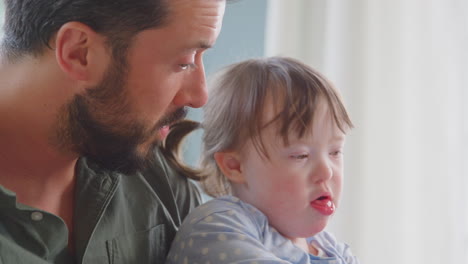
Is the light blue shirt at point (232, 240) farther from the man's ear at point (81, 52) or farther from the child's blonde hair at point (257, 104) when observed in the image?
the man's ear at point (81, 52)

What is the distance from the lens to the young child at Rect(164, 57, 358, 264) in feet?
4.25

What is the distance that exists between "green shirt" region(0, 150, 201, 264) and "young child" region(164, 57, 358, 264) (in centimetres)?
9

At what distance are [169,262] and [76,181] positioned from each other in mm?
242

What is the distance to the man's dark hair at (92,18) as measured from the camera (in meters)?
1.23

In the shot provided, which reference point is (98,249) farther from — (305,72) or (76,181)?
(305,72)

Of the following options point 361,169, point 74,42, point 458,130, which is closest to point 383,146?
point 361,169

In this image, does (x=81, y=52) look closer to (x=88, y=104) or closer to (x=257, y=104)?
(x=88, y=104)

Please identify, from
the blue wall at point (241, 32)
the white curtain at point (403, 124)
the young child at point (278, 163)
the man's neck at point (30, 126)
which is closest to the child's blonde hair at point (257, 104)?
the young child at point (278, 163)

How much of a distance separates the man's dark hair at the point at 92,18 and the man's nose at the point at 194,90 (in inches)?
4.7

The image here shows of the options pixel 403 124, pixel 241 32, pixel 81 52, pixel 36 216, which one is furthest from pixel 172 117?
pixel 241 32

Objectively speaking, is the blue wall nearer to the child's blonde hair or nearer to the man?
the child's blonde hair

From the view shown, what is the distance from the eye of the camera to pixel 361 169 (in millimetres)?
2152

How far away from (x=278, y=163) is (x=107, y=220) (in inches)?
13.6

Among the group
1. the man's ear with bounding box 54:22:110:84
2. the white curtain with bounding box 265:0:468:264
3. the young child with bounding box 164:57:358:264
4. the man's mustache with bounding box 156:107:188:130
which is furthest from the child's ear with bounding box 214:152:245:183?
the white curtain with bounding box 265:0:468:264
